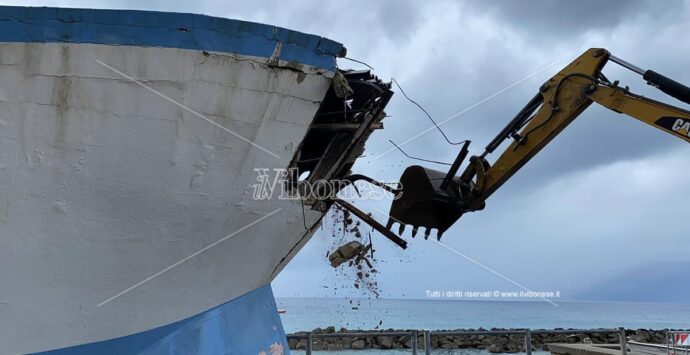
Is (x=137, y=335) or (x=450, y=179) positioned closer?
(x=137, y=335)

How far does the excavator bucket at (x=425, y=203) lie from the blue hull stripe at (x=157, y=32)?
2.07m

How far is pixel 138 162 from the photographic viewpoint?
4934mm

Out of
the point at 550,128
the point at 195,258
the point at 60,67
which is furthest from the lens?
the point at 550,128

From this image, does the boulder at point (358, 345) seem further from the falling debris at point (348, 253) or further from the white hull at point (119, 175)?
the white hull at point (119, 175)

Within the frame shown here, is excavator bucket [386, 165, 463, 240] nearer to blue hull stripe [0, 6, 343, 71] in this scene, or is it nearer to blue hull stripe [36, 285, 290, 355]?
blue hull stripe [36, 285, 290, 355]

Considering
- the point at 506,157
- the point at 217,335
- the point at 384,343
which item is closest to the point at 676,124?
the point at 506,157

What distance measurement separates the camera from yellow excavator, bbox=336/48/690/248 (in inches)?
255

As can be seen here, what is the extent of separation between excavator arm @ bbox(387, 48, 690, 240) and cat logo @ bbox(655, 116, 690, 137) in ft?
1.94

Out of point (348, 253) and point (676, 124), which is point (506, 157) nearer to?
point (676, 124)

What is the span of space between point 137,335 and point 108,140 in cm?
174

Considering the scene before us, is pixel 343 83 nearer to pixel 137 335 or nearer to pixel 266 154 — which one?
pixel 266 154

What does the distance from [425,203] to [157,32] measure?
3.54 m

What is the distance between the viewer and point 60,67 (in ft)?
15.2

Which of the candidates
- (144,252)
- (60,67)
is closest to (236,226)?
(144,252)
